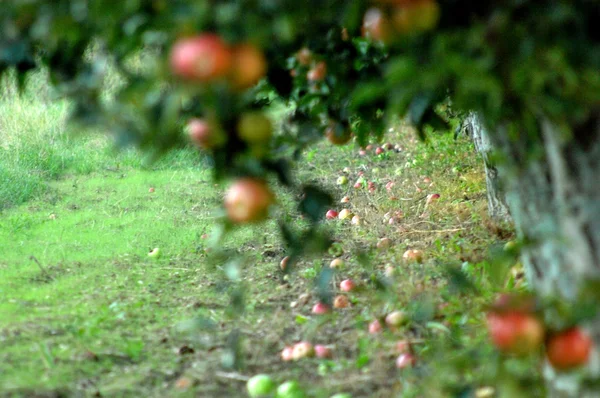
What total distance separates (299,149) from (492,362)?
2.66 ft

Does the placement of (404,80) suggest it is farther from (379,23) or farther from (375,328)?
(375,328)

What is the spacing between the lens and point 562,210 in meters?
1.66

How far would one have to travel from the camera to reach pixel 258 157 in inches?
64.7

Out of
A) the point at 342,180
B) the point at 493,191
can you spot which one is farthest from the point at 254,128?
the point at 342,180

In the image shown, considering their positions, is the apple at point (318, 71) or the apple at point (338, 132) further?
the apple at point (338, 132)

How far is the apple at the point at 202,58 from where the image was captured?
137 centimetres

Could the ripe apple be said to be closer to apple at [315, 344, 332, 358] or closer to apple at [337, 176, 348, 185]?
apple at [315, 344, 332, 358]

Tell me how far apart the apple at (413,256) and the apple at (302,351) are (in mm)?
1057

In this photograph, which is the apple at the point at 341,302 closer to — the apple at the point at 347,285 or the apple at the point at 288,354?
the apple at the point at 347,285

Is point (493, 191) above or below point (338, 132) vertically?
above

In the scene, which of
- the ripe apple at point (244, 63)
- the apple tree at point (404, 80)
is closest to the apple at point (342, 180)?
the apple tree at point (404, 80)

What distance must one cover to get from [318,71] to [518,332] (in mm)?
956

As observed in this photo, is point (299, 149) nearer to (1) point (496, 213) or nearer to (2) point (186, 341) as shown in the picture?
(2) point (186, 341)

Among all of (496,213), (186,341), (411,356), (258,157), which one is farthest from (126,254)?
(258,157)
